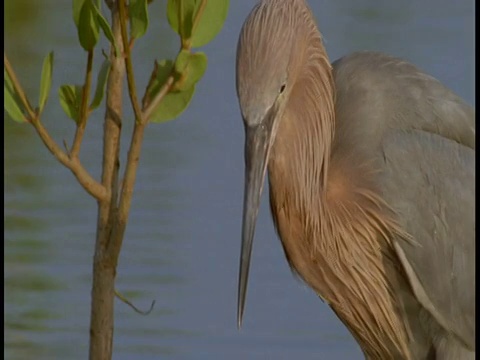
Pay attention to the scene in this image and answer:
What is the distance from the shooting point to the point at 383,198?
4.55 metres

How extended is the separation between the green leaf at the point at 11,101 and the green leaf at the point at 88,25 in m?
0.21

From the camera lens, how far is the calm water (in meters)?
5.96

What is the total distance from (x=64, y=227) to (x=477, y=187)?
103 inches

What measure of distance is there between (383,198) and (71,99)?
1201 millimetres

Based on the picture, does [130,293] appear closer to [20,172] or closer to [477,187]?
[20,172]

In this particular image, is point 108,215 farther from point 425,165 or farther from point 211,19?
point 425,165

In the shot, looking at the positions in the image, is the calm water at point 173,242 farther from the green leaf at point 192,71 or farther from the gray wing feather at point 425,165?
the green leaf at point 192,71

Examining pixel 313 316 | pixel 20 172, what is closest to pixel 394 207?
pixel 313 316

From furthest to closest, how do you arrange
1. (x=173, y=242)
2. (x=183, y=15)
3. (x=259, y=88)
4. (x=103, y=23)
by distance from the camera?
1. (x=173, y=242)
2. (x=259, y=88)
3. (x=183, y=15)
4. (x=103, y=23)

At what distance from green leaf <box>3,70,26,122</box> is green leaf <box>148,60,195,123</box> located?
0.33 metres

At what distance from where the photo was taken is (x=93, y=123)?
7672mm

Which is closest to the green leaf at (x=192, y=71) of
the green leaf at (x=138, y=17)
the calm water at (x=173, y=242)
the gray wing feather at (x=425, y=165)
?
the green leaf at (x=138, y=17)

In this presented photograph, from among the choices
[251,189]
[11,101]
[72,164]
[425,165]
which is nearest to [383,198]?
[425,165]

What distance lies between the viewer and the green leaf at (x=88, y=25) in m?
3.62
